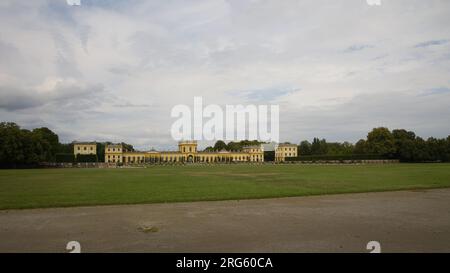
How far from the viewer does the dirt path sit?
26.9 ft

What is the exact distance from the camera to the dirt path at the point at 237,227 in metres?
8.19

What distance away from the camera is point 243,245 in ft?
26.8

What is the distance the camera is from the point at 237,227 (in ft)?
33.5

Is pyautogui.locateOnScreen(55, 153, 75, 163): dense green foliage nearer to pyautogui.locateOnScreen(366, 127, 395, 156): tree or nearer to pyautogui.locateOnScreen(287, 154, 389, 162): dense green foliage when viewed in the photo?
pyautogui.locateOnScreen(287, 154, 389, 162): dense green foliage

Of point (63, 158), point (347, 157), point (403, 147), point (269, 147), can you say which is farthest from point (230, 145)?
point (403, 147)

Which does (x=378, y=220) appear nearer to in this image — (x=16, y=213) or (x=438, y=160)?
(x=16, y=213)

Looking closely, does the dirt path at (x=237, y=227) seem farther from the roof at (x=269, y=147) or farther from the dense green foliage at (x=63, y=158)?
the roof at (x=269, y=147)

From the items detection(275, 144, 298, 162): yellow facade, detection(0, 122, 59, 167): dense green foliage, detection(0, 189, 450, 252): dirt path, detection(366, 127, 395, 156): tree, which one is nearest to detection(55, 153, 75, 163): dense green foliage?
detection(0, 122, 59, 167): dense green foliage

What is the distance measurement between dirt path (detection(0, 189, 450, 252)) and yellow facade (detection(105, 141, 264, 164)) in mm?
131754

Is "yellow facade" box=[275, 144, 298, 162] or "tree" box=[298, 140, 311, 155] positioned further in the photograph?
"yellow facade" box=[275, 144, 298, 162]

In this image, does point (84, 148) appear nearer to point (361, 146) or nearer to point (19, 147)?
point (19, 147)
